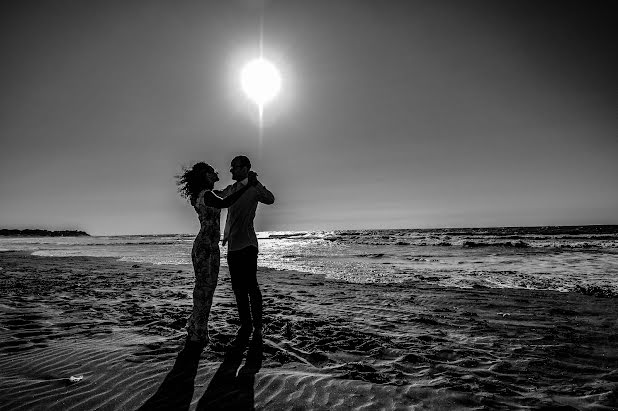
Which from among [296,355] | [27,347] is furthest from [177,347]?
[27,347]

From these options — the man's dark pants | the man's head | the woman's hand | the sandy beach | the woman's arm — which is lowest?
the sandy beach

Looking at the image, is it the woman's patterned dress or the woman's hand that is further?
the woman's patterned dress

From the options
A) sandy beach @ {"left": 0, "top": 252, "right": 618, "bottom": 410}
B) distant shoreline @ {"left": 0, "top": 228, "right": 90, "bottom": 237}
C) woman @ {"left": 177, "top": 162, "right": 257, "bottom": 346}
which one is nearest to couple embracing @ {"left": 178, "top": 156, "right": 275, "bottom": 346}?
woman @ {"left": 177, "top": 162, "right": 257, "bottom": 346}

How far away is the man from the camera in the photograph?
4.95 m

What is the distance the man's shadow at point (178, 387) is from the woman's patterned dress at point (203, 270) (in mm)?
469

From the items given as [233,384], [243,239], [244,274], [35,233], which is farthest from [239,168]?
[35,233]

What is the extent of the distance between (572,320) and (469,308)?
5.97ft

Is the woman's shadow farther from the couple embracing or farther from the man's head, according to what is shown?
the man's head

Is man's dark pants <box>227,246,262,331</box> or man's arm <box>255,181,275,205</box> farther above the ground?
man's arm <box>255,181,275,205</box>

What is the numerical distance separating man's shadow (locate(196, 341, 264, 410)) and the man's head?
2.31 meters

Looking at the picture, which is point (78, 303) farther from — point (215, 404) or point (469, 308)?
point (469, 308)

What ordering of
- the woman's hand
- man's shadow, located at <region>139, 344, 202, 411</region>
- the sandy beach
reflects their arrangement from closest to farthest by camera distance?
man's shadow, located at <region>139, 344, 202, 411</region>
the sandy beach
the woman's hand

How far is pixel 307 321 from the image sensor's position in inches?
259

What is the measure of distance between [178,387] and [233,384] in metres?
0.55
